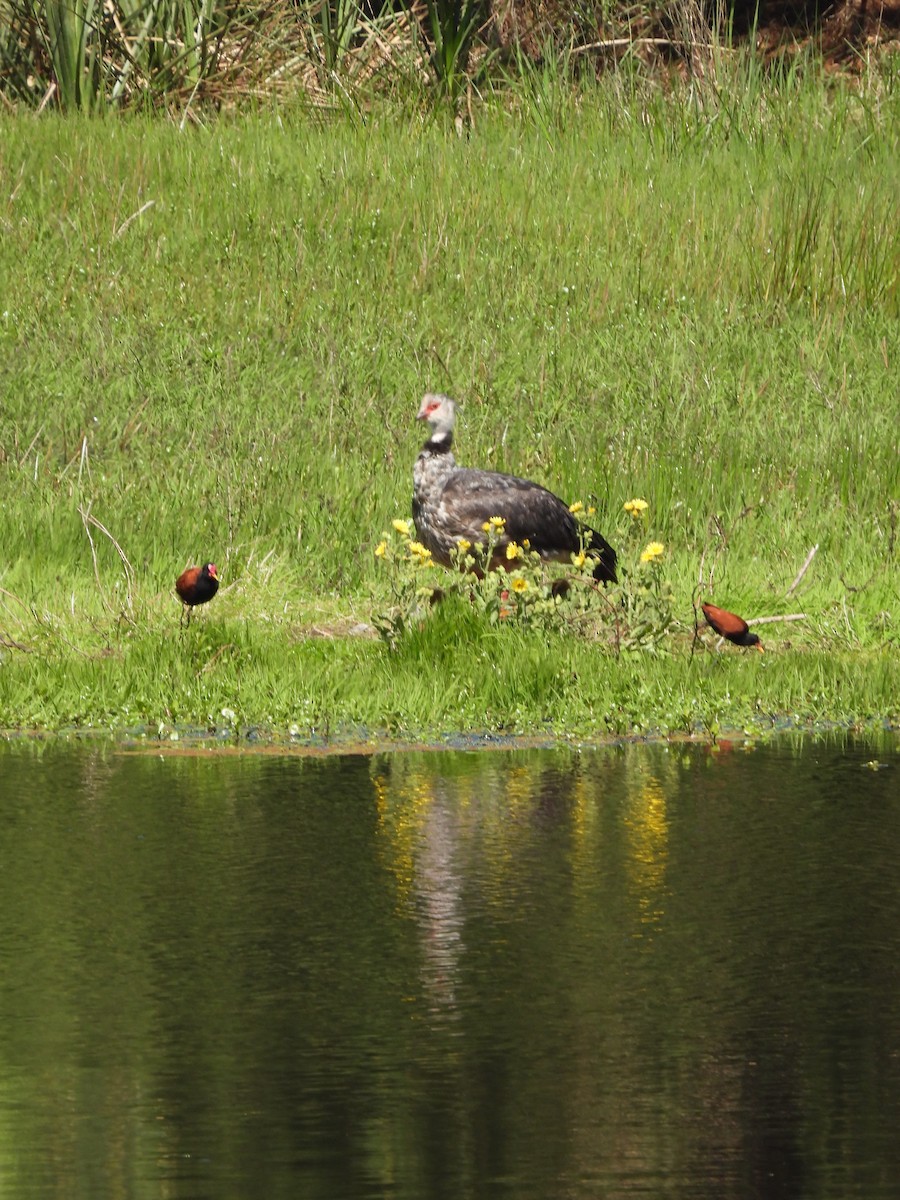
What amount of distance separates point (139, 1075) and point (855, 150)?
1554 centimetres

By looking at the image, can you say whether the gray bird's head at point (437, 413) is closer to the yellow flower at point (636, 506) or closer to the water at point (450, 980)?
the yellow flower at point (636, 506)

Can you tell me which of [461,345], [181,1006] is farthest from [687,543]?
[181,1006]

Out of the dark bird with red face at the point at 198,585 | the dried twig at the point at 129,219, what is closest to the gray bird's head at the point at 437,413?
the dark bird with red face at the point at 198,585

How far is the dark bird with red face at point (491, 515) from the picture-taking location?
37.4 feet

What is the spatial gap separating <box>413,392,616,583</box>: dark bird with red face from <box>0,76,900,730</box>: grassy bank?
1.85ft

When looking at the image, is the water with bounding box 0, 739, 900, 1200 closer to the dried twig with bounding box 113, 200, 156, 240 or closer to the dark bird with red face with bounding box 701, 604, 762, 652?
the dark bird with red face with bounding box 701, 604, 762, 652

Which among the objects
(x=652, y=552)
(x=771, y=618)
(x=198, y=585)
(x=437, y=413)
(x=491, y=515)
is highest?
(x=437, y=413)

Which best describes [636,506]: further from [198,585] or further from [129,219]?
[129,219]

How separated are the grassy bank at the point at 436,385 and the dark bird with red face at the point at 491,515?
563 millimetres

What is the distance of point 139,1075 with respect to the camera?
4820mm

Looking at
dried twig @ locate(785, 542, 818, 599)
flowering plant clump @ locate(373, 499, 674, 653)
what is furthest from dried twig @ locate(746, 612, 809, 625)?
flowering plant clump @ locate(373, 499, 674, 653)

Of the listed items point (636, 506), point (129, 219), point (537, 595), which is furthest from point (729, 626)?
point (129, 219)

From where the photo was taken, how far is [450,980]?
5.56 metres

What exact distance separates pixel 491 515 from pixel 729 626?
5.25 ft
